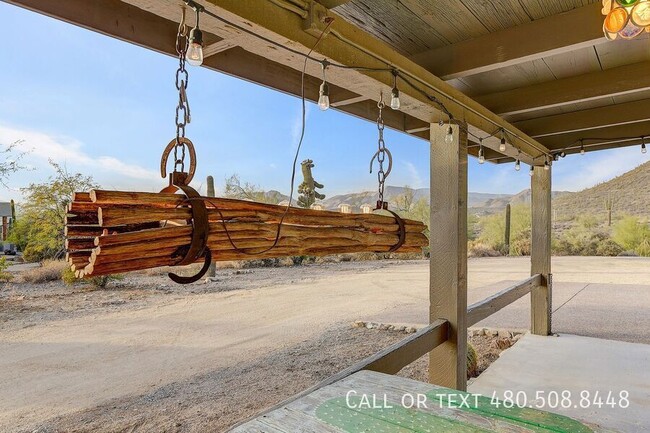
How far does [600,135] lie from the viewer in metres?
3.14

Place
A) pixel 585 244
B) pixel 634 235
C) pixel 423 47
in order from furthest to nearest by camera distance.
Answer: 1. pixel 585 244
2. pixel 634 235
3. pixel 423 47

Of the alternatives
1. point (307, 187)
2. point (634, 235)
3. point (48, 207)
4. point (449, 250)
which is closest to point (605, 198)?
point (634, 235)

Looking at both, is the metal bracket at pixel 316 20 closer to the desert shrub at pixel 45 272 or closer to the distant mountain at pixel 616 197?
the desert shrub at pixel 45 272

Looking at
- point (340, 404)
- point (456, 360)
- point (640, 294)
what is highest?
point (340, 404)

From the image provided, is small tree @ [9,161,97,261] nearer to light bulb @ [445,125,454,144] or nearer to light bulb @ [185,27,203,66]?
light bulb @ [445,125,454,144]

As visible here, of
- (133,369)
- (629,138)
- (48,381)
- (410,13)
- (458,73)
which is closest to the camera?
(410,13)

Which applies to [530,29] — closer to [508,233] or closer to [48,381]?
[48,381]

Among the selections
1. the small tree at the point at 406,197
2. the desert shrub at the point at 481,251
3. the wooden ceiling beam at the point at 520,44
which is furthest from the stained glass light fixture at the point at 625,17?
the desert shrub at the point at 481,251

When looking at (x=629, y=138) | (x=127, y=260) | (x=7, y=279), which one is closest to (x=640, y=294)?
(x=629, y=138)

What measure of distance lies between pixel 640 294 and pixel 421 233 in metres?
6.56

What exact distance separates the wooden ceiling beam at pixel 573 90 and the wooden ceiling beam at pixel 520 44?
2.17ft

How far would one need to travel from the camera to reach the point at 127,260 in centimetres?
71

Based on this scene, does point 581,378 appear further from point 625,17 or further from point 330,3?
point 330,3

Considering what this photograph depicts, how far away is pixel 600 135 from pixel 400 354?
2.92m
